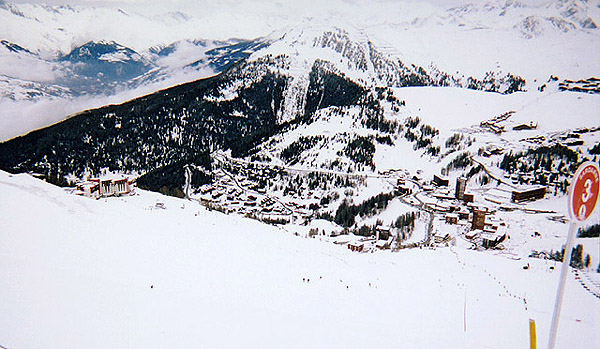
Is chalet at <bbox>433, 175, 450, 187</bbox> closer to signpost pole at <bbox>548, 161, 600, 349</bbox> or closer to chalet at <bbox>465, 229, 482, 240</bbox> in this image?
chalet at <bbox>465, 229, 482, 240</bbox>

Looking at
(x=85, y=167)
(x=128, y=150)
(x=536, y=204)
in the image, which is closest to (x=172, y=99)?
(x=128, y=150)

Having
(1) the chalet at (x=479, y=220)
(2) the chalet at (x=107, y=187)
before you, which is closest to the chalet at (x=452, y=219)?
(1) the chalet at (x=479, y=220)

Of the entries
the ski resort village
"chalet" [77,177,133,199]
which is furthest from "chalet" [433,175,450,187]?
"chalet" [77,177,133,199]

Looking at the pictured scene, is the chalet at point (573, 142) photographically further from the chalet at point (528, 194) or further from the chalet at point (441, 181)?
the chalet at point (441, 181)

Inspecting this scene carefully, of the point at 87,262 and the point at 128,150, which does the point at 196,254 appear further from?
the point at 128,150

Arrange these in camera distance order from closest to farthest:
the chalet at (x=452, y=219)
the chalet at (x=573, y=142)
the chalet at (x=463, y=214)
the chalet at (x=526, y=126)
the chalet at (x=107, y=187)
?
the chalet at (x=107, y=187) < the chalet at (x=452, y=219) < the chalet at (x=463, y=214) < the chalet at (x=573, y=142) < the chalet at (x=526, y=126)

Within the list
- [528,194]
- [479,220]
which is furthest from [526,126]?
[479,220]

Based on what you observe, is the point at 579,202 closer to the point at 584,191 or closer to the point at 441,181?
the point at 584,191
